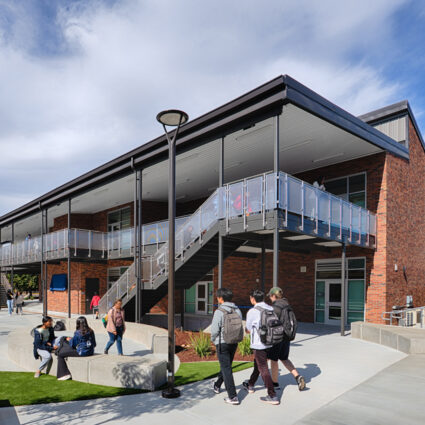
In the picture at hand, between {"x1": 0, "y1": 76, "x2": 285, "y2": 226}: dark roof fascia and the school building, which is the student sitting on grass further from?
{"x1": 0, "y1": 76, "x2": 285, "y2": 226}: dark roof fascia

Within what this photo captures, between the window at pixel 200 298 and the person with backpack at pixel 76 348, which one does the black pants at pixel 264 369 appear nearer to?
the person with backpack at pixel 76 348

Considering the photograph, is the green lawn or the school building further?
the school building

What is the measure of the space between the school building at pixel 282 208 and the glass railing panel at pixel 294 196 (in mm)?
56

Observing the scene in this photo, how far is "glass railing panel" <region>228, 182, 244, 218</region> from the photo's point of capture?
11.8 meters

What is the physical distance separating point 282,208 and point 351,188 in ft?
24.9

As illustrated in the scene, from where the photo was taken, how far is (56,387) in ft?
25.0

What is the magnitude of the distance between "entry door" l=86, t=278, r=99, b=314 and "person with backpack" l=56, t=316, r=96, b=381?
20541 millimetres

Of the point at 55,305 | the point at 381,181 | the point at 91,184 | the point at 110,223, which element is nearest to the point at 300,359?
the point at 381,181

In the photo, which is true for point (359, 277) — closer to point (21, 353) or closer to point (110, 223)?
point (21, 353)

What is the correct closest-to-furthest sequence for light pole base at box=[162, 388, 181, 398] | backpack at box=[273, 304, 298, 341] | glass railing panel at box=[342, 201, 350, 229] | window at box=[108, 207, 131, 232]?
1. backpack at box=[273, 304, 298, 341]
2. light pole base at box=[162, 388, 181, 398]
3. glass railing panel at box=[342, 201, 350, 229]
4. window at box=[108, 207, 131, 232]

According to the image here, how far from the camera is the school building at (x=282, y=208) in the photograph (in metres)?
11.7

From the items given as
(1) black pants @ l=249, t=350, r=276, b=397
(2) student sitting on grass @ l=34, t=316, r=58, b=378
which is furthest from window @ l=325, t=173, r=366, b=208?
(2) student sitting on grass @ l=34, t=316, r=58, b=378

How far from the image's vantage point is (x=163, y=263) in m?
14.7

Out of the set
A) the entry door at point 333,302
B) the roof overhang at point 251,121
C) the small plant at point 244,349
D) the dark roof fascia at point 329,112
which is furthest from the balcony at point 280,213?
the small plant at point 244,349
